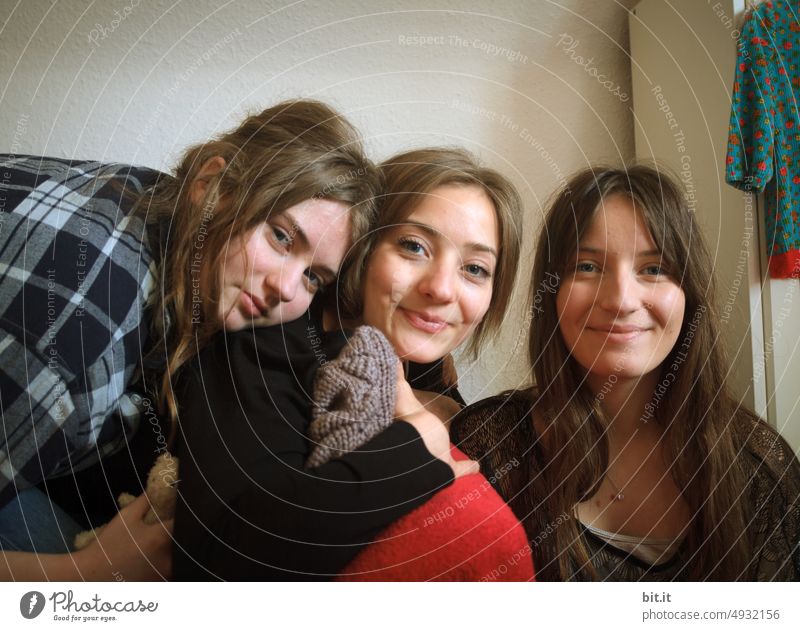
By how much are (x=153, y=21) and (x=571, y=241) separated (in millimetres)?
454

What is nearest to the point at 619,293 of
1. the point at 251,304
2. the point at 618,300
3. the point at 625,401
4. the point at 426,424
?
the point at 618,300

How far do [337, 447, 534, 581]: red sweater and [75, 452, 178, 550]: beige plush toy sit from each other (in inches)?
6.6

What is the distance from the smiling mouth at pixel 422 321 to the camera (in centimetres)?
52

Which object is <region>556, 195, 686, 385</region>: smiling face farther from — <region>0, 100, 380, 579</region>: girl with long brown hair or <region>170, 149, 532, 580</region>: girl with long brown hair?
<region>0, 100, 380, 579</region>: girl with long brown hair

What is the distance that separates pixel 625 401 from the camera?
1.86ft

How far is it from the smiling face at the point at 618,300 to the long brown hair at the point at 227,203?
0.68 feet

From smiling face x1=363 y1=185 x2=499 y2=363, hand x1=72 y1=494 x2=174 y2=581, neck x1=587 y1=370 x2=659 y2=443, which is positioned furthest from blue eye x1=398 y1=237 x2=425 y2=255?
hand x1=72 y1=494 x2=174 y2=581

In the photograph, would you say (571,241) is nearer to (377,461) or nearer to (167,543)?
(377,461)

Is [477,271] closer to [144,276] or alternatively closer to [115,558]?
[144,276]

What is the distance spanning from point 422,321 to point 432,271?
0.15 feet

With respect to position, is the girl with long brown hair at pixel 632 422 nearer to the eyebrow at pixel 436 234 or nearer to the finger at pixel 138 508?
the eyebrow at pixel 436 234

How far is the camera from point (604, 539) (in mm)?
566

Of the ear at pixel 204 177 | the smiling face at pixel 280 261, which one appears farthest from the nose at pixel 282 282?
the ear at pixel 204 177

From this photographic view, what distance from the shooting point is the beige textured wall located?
55 centimetres
